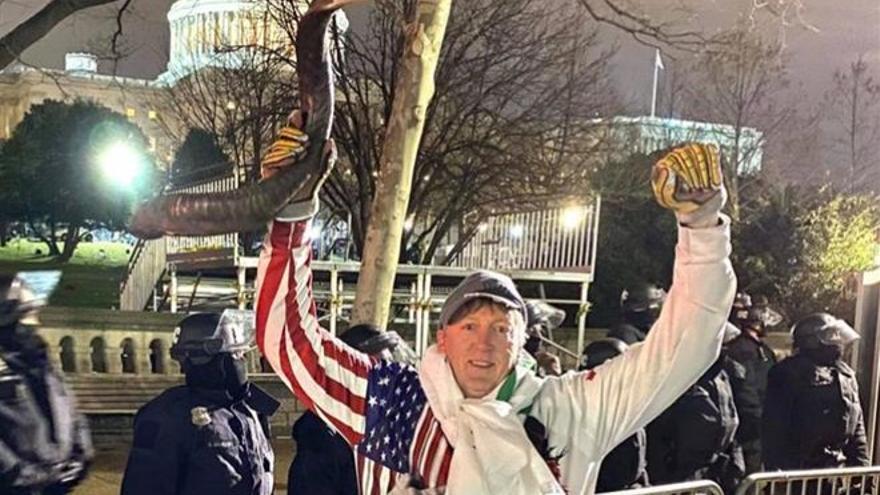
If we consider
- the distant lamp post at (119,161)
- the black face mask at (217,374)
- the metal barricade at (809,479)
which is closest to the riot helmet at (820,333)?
the metal barricade at (809,479)

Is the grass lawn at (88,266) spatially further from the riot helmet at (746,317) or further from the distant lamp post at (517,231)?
the riot helmet at (746,317)

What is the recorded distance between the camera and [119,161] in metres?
11.6

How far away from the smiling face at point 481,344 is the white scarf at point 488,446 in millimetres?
29

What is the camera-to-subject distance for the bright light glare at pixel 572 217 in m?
11.5

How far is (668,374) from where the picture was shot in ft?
6.59

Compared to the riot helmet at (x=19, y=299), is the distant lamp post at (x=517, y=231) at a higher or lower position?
higher

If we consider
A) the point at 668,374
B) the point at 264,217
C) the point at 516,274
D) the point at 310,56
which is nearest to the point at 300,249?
the point at 264,217

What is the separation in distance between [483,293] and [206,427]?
6.39 ft

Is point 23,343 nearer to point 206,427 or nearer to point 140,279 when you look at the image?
point 206,427

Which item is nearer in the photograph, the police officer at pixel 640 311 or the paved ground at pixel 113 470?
the police officer at pixel 640 311

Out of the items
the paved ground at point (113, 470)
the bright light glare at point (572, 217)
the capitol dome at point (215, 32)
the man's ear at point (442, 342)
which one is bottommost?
the paved ground at point (113, 470)

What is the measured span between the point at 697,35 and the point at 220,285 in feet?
20.9

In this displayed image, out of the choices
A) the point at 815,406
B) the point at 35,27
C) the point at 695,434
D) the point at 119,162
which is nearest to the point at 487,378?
the point at 695,434

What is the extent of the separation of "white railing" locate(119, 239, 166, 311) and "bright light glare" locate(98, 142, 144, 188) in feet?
3.13
